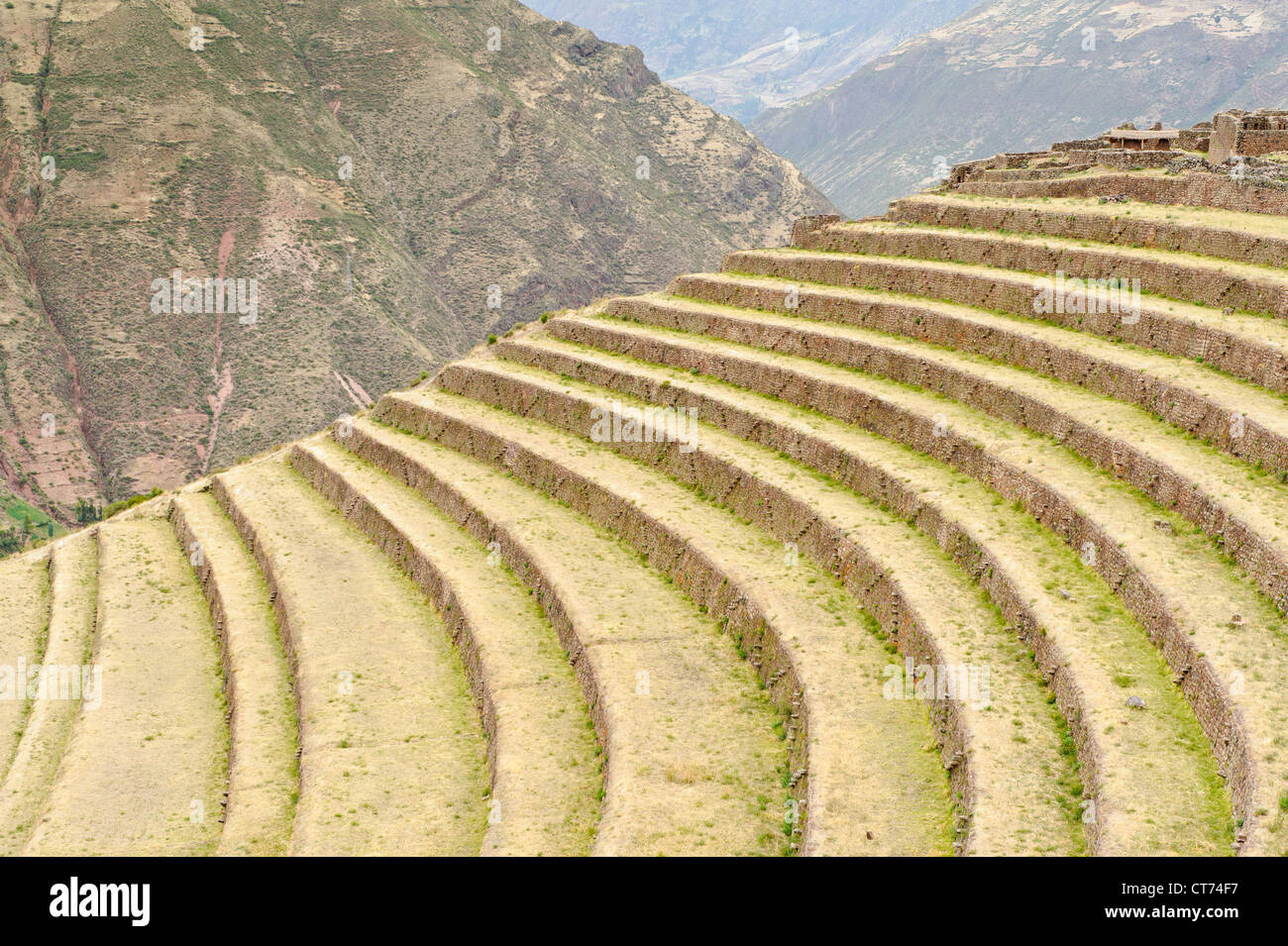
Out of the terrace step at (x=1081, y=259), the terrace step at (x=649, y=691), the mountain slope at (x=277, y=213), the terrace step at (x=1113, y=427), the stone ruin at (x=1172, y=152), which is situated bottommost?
the terrace step at (x=649, y=691)

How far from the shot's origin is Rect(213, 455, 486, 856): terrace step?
19.6 meters

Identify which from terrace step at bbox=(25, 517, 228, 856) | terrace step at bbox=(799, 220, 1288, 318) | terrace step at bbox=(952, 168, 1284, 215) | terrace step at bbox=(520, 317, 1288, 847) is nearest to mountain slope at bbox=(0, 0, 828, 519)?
terrace step at bbox=(25, 517, 228, 856)

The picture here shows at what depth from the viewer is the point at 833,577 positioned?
23.5 metres

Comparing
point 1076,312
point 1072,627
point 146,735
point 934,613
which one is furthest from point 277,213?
point 1072,627

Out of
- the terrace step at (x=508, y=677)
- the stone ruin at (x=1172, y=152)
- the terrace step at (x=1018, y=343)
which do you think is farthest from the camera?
the stone ruin at (x=1172, y=152)

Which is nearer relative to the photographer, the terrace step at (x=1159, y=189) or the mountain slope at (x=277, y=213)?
the terrace step at (x=1159, y=189)

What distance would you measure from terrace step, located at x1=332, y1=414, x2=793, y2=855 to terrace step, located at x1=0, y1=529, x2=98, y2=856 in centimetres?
1013

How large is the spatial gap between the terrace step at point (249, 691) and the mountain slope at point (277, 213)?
205 ft

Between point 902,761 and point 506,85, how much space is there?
162801 millimetres

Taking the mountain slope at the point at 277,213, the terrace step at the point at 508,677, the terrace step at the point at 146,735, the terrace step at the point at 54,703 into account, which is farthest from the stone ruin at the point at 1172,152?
the mountain slope at the point at 277,213

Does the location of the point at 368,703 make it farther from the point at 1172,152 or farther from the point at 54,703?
the point at 1172,152

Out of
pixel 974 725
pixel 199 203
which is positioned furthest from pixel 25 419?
pixel 974 725

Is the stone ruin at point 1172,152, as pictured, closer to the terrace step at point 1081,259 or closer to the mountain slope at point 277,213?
the terrace step at point 1081,259

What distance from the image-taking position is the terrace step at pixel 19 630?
1123 inches
